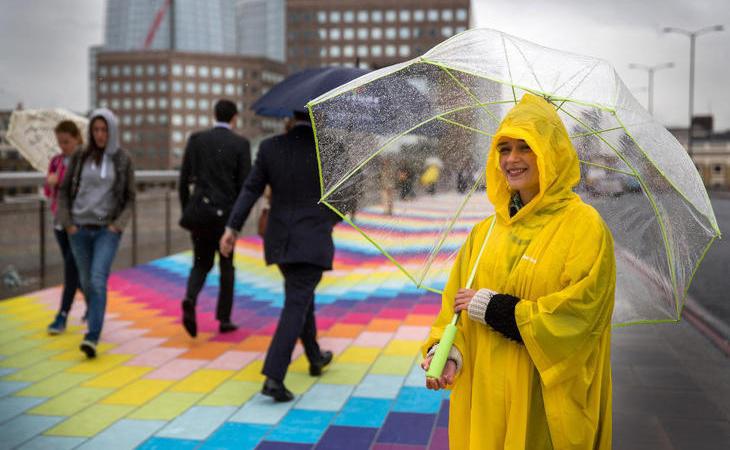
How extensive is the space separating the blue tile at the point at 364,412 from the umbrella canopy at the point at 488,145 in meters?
1.77

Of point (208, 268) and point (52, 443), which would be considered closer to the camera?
point (52, 443)

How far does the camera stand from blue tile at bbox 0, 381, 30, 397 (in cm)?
530

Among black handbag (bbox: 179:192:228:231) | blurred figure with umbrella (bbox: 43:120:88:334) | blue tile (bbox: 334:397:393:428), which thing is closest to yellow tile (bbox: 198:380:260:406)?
blue tile (bbox: 334:397:393:428)

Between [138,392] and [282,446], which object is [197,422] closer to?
[282,446]

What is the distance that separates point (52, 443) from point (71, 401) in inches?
31.1

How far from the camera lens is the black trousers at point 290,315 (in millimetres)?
4930

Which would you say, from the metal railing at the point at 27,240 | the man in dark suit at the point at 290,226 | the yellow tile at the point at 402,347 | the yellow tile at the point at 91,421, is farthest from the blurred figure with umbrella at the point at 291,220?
the metal railing at the point at 27,240

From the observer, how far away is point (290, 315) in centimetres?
499

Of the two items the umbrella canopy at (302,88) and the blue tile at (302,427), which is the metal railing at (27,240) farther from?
the blue tile at (302,427)

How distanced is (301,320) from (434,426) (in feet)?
3.66

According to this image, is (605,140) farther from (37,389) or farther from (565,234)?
(37,389)

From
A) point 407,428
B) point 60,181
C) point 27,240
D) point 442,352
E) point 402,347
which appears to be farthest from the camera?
point 27,240

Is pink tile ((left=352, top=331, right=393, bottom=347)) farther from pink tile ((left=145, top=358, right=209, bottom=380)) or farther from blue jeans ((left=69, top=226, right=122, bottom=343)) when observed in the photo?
blue jeans ((left=69, top=226, right=122, bottom=343))

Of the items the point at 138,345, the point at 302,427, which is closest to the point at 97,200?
the point at 138,345
